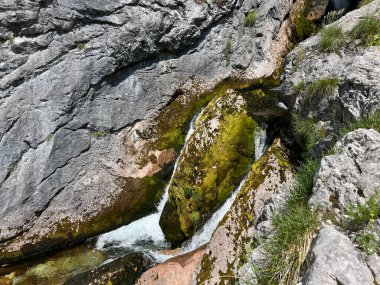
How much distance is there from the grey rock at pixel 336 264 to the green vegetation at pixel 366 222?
129mm

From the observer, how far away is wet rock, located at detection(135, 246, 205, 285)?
21.8 feet

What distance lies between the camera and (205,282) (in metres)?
6.30

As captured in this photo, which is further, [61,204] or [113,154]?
[113,154]

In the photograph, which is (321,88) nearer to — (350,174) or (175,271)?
(350,174)

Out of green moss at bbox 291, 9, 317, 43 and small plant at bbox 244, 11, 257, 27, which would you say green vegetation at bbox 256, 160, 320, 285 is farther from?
green moss at bbox 291, 9, 317, 43

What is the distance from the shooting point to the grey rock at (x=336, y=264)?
9.86ft

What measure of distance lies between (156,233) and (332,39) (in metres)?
6.48

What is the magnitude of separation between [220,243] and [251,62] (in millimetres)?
7438

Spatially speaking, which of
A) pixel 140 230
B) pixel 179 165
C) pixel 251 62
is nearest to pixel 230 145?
pixel 179 165

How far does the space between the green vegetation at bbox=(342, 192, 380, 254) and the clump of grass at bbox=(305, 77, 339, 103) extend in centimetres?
349

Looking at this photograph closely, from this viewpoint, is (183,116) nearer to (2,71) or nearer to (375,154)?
(2,71)

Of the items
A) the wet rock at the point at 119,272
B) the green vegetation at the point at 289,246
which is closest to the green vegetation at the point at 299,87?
the green vegetation at the point at 289,246

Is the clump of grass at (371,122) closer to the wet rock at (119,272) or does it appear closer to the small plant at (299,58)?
the small plant at (299,58)

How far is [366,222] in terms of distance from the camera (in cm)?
333
